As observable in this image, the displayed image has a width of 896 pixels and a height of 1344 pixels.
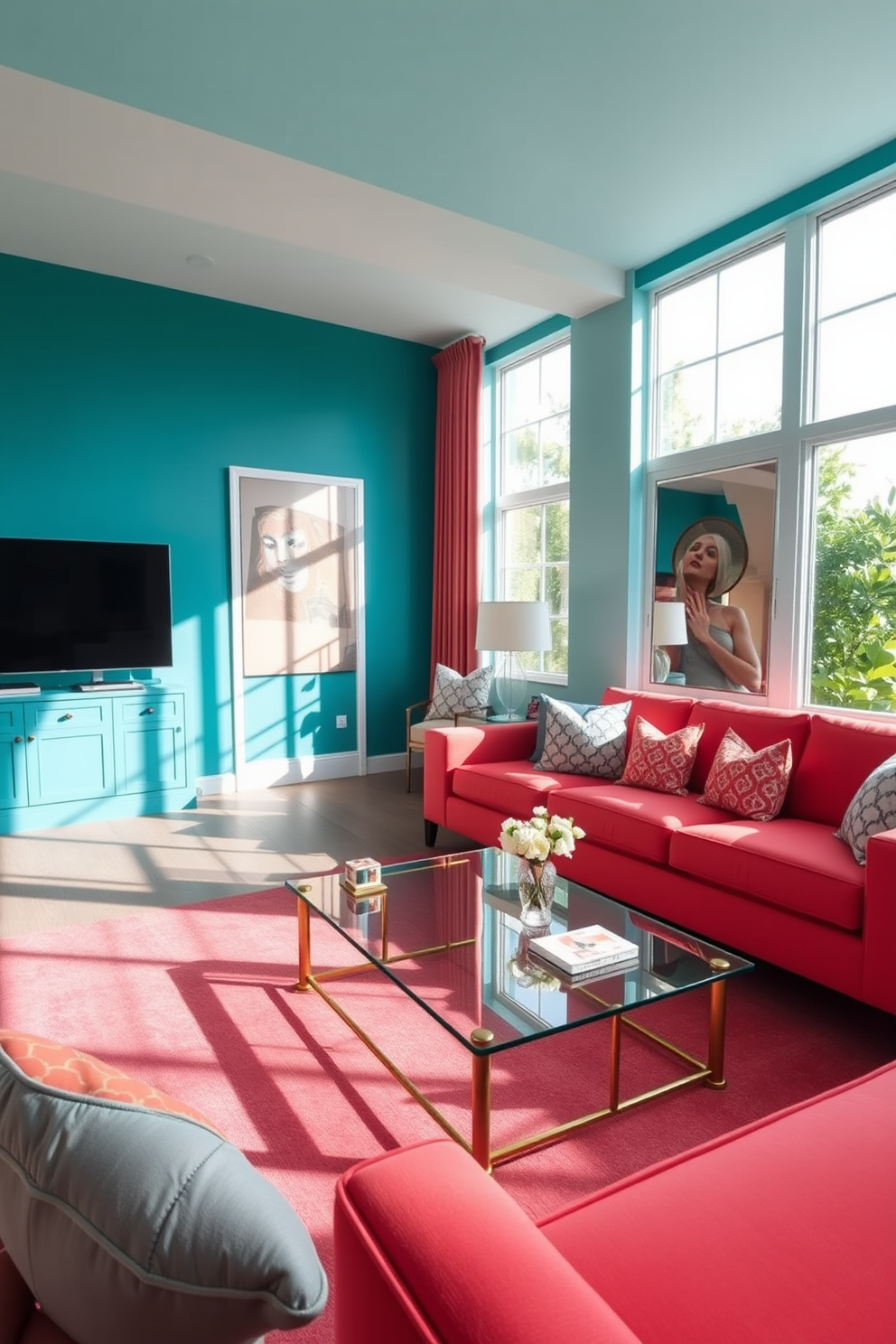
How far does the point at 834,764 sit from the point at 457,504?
3806mm

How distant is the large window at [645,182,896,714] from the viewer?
3.61 meters

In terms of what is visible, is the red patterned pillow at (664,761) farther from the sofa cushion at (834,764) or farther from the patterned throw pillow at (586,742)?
the sofa cushion at (834,764)

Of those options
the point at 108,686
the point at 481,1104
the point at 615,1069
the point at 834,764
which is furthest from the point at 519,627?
the point at 481,1104

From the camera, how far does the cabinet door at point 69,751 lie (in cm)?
473

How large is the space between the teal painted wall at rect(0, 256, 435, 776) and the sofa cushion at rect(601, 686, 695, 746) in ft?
8.61

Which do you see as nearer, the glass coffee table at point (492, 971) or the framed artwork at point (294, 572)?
the glass coffee table at point (492, 971)

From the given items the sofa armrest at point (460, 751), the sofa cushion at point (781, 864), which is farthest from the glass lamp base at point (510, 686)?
the sofa cushion at point (781, 864)

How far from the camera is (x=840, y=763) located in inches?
126

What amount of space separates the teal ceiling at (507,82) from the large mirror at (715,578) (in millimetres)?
1399

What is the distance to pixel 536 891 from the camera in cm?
246

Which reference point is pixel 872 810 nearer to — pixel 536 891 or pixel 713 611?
pixel 536 891

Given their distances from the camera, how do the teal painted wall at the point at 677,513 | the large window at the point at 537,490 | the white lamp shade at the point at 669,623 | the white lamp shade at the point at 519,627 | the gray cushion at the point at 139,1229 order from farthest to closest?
1. the large window at the point at 537,490
2. the white lamp shade at the point at 519,627
3. the white lamp shade at the point at 669,623
4. the teal painted wall at the point at 677,513
5. the gray cushion at the point at 139,1229

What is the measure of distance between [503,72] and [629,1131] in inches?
133

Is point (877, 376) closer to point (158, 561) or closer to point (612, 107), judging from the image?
point (612, 107)
